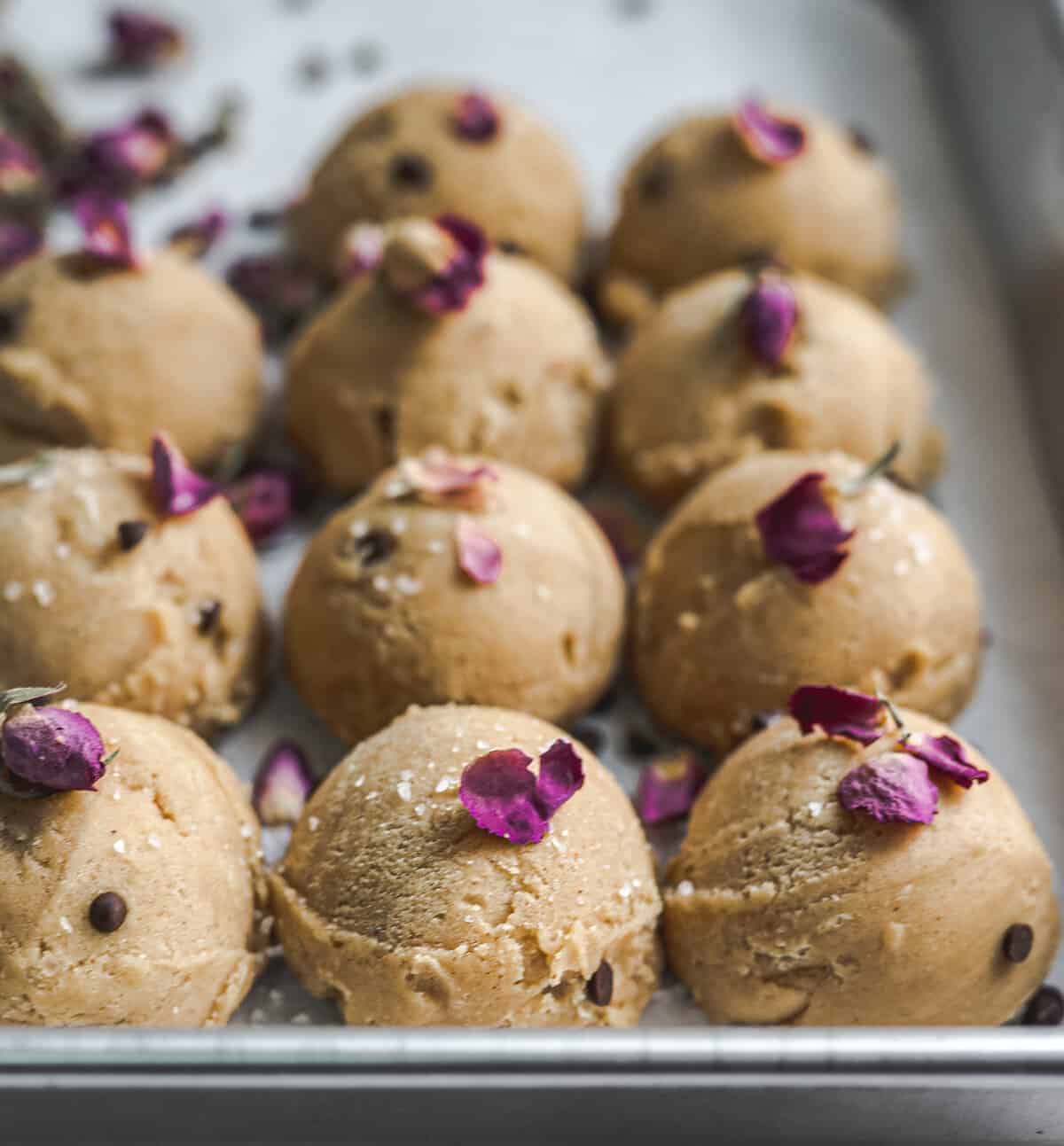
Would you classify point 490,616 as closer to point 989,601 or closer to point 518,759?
point 518,759

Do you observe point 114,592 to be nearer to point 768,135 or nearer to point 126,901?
point 126,901

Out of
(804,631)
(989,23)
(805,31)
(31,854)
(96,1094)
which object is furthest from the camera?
(805,31)

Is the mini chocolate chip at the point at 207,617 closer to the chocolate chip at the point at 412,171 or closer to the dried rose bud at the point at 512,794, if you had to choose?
the dried rose bud at the point at 512,794

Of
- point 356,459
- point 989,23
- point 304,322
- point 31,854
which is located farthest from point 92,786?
point 989,23

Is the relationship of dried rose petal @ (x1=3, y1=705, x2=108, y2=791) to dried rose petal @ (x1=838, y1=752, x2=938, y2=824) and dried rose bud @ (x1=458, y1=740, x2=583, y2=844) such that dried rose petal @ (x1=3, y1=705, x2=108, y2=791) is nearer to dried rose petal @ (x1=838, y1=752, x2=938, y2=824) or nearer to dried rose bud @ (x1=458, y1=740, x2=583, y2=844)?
dried rose bud @ (x1=458, y1=740, x2=583, y2=844)

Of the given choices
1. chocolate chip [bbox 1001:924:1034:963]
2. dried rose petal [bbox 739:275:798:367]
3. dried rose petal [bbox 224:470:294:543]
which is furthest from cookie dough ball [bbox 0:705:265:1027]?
dried rose petal [bbox 739:275:798:367]

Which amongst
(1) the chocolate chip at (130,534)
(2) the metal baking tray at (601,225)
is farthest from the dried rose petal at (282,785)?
(1) the chocolate chip at (130,534)

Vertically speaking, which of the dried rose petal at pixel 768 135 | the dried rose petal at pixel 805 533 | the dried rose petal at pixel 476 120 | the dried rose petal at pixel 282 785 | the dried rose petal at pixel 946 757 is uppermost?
the dried rose petal at pixel 768 135
